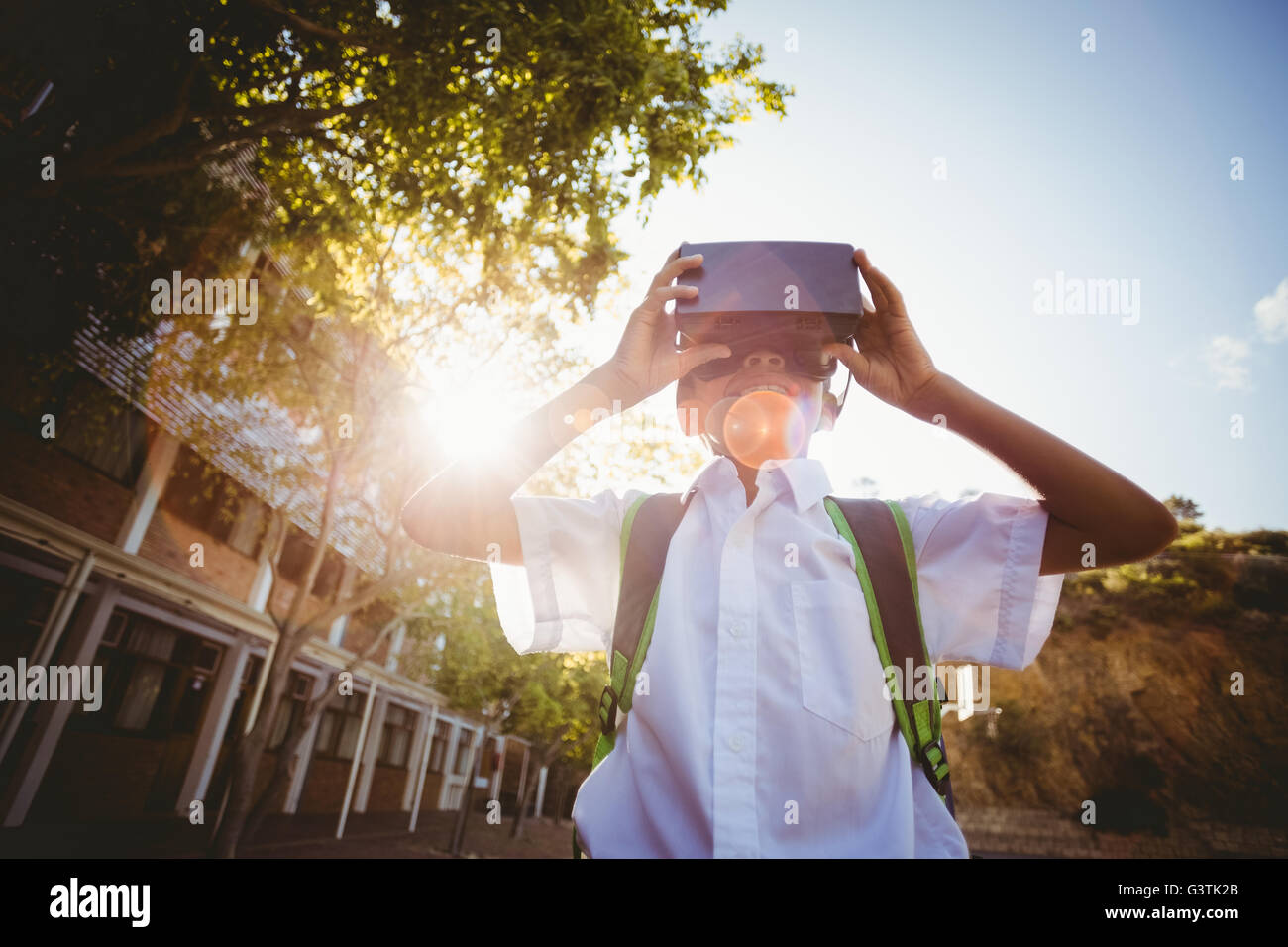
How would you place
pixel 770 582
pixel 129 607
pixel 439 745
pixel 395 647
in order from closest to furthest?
1. pixel 770 582
2. pixel 129 607
3. pixel 395 647
4. pixel 439 745

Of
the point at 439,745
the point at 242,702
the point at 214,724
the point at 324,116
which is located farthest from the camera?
the point at 439,745

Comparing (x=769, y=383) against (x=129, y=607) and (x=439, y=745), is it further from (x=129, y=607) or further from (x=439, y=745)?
(x=439, y=745)

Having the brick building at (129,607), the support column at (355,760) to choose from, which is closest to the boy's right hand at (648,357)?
the brick building at (129,607)

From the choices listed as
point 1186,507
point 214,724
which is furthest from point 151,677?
point 1186,507

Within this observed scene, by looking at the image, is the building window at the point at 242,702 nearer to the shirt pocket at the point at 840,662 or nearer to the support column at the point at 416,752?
the support column at the point at 416,752

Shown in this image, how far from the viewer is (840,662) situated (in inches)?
52.9

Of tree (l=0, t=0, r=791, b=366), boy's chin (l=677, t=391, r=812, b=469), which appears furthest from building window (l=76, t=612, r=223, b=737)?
boy's chin (l=677, t=391, r=812, b=469)

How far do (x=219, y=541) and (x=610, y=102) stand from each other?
1464 cm

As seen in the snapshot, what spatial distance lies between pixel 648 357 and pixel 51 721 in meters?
14.0

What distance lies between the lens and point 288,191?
288 inches

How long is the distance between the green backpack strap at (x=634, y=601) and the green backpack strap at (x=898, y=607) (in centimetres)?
41

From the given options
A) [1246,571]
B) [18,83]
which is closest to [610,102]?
[18,83]

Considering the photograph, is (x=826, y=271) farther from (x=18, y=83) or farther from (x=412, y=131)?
(x=18, y=83)

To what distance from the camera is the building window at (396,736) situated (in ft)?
89.9
